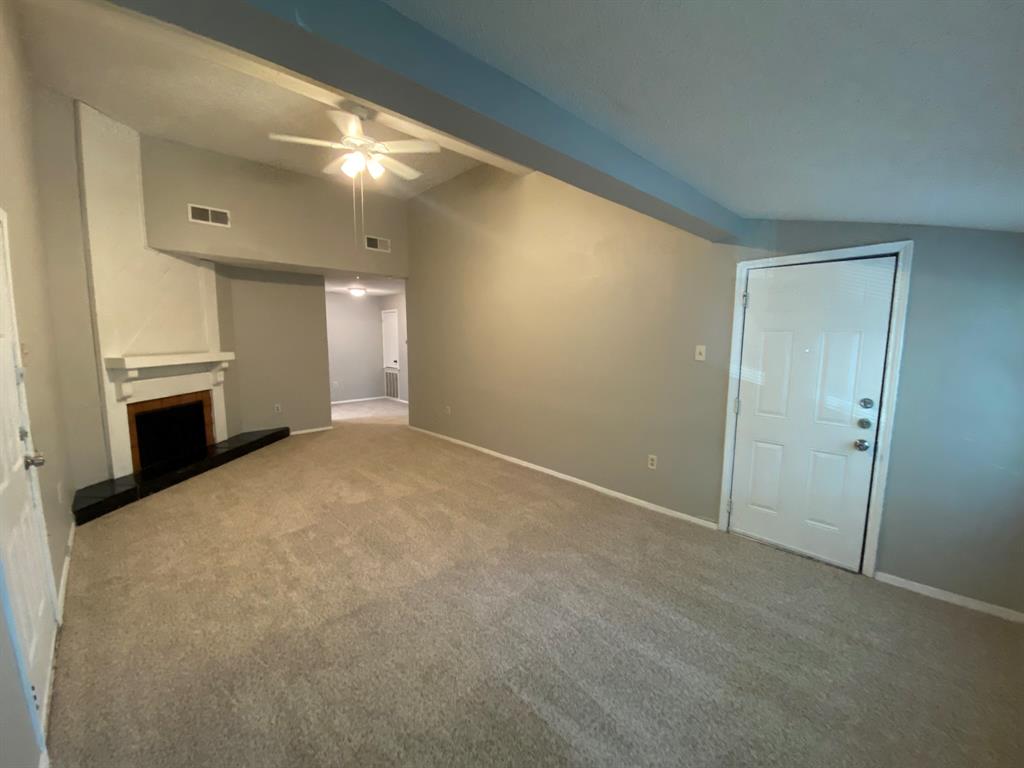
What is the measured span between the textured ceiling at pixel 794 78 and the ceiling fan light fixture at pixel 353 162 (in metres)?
2.42

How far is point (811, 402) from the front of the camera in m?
2.71

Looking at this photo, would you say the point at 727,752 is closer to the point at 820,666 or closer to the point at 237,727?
the point at 820,666

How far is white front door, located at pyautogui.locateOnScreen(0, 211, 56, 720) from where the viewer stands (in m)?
1.44

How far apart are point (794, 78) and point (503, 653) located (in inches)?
91.2

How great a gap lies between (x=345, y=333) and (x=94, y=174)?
4.93 m

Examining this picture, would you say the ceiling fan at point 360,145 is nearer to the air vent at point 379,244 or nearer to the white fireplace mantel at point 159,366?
the air vent at point 379,244

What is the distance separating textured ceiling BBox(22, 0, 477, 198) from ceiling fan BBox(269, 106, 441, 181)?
0.37 metres

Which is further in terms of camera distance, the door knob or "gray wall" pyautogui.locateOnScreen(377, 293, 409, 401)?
"gray wall" pyautogui.locateOnScreen(377, 293, 409, 401)

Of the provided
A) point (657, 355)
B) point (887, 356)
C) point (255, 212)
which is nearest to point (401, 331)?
point (255, 212)

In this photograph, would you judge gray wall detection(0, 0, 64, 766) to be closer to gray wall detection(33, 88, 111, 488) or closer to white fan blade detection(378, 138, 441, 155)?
gray wall detection(33, 88, 111, 488)

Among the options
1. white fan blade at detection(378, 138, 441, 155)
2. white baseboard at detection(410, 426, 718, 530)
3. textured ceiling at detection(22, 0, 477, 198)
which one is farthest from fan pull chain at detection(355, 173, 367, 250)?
white baseboard at detection(410, 426, 718, 530)

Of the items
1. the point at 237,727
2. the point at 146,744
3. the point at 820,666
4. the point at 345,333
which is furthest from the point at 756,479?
the point at 345,333

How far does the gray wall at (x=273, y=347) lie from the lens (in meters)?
5.20

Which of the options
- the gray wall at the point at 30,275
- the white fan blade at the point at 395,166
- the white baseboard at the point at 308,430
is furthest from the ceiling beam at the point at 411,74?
the white baseboard at the point at 308,430
